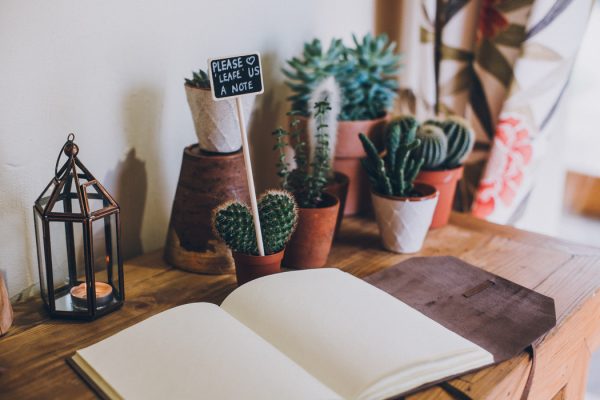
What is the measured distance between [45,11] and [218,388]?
56 cm

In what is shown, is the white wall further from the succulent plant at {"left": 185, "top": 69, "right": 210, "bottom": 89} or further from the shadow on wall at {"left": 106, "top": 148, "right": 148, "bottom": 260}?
the succulent plant at {"left": 185, "top": 69, "right": 210, "bottom": 89}

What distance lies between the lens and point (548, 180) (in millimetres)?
1347

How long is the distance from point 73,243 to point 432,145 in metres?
0.63

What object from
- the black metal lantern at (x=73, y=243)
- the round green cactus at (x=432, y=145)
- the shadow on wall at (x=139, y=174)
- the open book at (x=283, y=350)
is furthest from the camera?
the round green cactus at (x=432, y=145)

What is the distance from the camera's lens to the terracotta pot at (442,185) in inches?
43.3

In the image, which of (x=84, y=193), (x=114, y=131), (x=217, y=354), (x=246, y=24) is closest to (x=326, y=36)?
(x=246, y=24)

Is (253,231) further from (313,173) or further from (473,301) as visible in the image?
(473,301)

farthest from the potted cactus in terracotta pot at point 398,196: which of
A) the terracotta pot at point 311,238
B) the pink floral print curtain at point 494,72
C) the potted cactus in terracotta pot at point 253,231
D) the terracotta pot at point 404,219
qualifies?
the pink floral print curtain at point 494,72

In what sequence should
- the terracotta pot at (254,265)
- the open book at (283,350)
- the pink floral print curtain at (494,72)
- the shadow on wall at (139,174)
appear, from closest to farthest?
the open book at (283,350), the terracotta pot at (254,265), the shadow on wall at (139,174), the pink floral print curtain at (494,72)

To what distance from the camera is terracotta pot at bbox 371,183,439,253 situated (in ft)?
3.25

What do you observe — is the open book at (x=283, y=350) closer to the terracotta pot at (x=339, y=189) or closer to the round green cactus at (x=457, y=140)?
the terracotta pot at (x=339, y=189)

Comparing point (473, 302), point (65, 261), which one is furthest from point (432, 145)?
point (65, 261)

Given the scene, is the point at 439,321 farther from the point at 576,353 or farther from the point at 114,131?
the point at 114,131

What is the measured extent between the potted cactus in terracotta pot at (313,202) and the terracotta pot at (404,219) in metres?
0.09
